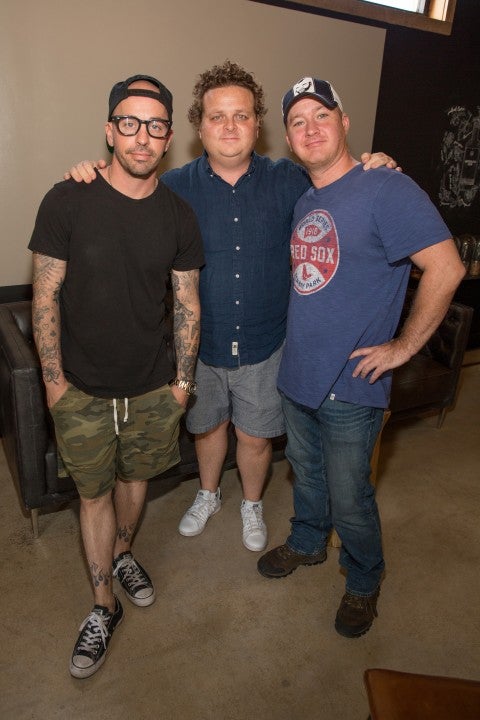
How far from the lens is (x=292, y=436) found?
208 cm

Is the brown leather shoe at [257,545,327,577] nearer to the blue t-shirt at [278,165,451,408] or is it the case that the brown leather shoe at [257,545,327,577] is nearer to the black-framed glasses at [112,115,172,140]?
the blue t-shirt at [278,165,451,408]

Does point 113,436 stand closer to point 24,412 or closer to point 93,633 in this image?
point 24,412

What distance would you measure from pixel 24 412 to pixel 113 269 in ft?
2.89

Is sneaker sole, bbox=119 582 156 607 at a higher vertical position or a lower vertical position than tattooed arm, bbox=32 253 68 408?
lower

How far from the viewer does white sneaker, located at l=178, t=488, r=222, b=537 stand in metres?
2.53

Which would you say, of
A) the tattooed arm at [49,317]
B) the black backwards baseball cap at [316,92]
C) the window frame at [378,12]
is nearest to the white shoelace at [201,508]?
the tattooed arm at [49,317]

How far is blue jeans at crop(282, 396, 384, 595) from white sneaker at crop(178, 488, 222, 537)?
50 cm

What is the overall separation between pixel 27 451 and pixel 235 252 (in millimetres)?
1186

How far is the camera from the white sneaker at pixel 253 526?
8.02 feet

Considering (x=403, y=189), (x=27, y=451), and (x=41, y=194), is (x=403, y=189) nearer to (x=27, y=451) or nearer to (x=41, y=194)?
(x=27, y=451)

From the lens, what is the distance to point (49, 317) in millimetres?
1666

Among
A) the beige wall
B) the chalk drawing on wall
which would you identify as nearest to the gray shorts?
the beige wall

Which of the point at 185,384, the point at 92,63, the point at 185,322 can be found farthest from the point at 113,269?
the point at 92,63

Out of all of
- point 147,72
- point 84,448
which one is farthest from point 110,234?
point 147,72
